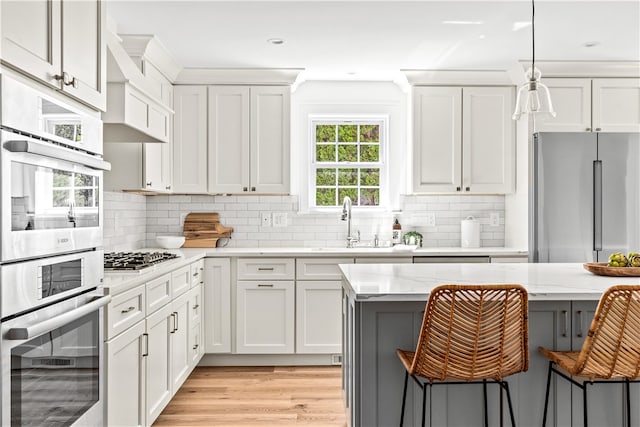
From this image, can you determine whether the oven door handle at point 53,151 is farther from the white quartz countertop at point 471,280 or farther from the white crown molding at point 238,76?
the white crown molding at point 238,76

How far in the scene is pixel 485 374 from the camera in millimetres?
2139

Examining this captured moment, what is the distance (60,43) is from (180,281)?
1.99m

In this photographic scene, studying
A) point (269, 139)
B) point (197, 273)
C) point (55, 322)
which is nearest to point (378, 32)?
point (269, 139)

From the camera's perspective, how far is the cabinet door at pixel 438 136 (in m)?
A: 4.73

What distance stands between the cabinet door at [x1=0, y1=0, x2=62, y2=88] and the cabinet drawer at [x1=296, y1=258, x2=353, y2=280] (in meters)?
2.75

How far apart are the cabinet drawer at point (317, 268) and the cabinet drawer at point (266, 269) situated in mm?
63

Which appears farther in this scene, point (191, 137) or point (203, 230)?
point (203, 230)

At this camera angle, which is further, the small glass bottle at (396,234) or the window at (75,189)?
the small glass bottle at (396,234)

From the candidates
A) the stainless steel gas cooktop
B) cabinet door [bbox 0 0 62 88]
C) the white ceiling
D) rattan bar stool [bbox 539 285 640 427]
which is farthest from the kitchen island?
the white ceiling

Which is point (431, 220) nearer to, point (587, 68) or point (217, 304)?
point (587, 68)

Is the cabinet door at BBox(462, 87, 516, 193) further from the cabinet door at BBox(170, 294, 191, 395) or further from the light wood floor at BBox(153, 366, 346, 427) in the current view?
the cabinet door at BBox(170, 294, 191, 395)

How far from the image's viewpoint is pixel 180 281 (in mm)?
3596

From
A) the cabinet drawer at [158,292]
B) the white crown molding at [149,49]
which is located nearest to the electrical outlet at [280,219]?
the white crown molding at [149,49]

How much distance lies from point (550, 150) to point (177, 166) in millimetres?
3012
